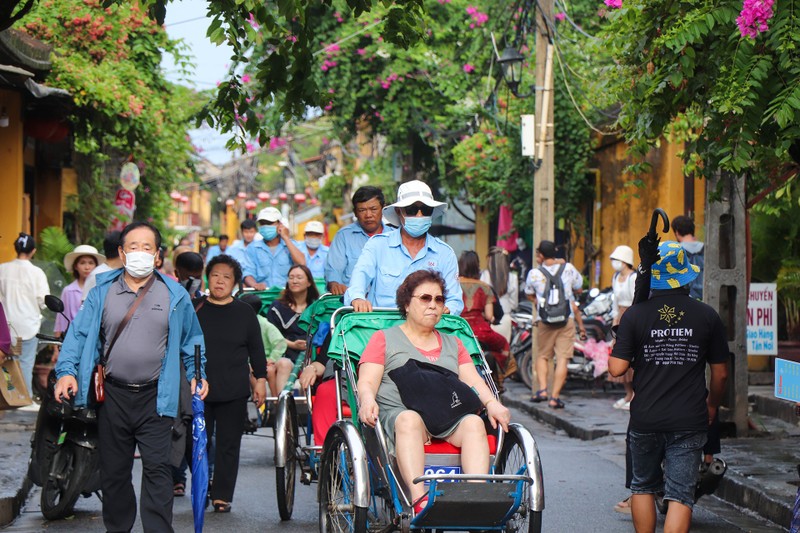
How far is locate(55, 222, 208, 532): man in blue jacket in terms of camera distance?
23.2 ft

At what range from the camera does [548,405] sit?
16.1 meters

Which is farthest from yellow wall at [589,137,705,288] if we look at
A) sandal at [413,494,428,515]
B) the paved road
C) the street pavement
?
sandal at [413,494,428,515]

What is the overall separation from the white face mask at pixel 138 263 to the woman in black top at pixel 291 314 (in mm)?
4030

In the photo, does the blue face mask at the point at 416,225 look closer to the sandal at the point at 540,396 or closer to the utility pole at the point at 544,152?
the sandal at the point at 540,396

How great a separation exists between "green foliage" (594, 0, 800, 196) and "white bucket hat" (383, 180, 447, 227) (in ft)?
6.12

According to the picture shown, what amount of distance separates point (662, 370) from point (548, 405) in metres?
9.22

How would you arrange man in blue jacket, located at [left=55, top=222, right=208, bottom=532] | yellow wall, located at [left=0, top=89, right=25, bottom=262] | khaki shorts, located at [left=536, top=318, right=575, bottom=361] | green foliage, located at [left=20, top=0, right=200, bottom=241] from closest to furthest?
man in blue jacket, located at [left=55, top=222, right=208, bottom=532] < khaki shorts, located at [left=536, top=318, right=575, bottom=361] < yellow wall, located at [left=0, top=89, right=25, bottom=262] < green foliage, located at [left=20, top=0, right=200, bottom=241]

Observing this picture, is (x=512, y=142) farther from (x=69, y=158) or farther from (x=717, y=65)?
(x=717, y=65)

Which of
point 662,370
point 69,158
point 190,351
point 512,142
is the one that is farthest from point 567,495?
point 512,142

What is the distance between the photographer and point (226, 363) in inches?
357

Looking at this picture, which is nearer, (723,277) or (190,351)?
(190,351)

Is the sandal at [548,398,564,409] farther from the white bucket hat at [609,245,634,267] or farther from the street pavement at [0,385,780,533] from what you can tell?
Result: the street pavement at [0,385,780,533]

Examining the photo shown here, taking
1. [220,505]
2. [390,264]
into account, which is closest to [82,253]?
[220,505]

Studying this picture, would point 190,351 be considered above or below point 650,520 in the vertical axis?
above
